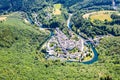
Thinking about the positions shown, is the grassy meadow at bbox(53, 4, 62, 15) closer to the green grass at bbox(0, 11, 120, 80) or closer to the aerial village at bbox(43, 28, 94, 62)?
the aerial village at bbox(43, 28, 94, 62)

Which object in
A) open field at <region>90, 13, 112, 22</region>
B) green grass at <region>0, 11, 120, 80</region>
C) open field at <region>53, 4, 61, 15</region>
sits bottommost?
green grass at <region>0, 11, 120, 80</region>

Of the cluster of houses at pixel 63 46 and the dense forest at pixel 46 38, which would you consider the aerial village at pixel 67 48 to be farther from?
the dense forest at pixel 46 38

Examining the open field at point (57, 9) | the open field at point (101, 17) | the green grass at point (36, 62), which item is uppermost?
the open field at point (57, 9)

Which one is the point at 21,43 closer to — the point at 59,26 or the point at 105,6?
the point at 59,26

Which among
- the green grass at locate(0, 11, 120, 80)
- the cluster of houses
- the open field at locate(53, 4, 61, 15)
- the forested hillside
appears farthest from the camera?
the forested hillside

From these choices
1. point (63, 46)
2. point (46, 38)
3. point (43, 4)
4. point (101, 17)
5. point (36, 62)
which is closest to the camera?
point (36, 62)

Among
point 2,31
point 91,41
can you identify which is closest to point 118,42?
point 91,41

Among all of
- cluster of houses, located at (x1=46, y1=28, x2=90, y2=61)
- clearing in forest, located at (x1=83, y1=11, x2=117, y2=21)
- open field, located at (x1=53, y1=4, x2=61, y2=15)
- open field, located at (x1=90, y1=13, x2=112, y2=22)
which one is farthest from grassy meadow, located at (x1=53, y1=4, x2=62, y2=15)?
cluster of houses, located at (x1=46, y1=28, x2=90, y2=61)

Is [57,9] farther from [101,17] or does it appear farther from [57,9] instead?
[101,17]

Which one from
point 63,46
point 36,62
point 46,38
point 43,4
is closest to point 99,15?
point 46,38

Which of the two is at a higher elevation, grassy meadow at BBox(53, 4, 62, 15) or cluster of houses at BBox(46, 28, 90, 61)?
grassy meadow at BBox(53, 4, 62, 15)

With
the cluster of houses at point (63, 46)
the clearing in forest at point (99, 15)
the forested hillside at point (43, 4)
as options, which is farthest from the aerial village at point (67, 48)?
the forested hillside at point (43, 4)
